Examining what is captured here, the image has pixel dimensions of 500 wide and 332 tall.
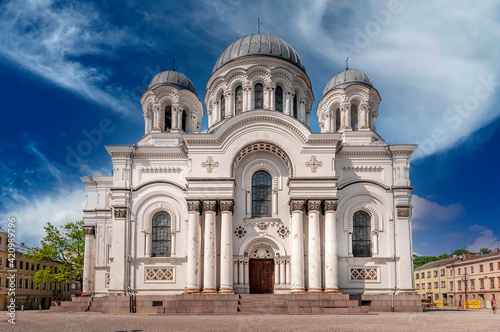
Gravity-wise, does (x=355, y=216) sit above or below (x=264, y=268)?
above

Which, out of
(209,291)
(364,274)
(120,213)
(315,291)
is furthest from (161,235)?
(364,274)

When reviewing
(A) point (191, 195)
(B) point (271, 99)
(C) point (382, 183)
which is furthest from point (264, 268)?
(B) point (271, 99)

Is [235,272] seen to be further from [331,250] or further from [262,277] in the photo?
[331,250]

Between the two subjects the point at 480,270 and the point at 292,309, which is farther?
the point at 480,270

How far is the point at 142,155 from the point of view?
28641 millimetres

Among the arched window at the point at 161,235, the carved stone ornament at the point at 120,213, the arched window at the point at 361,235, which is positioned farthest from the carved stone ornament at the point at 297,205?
the carved stone ornament at the point at 120,213

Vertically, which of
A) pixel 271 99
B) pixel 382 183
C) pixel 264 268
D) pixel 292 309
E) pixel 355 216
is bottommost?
pixel 292 309

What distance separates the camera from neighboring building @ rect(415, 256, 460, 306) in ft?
211

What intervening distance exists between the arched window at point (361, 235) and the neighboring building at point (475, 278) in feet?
100.0

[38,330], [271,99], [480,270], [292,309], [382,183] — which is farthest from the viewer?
[480,270]

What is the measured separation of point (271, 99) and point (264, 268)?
10362 mm

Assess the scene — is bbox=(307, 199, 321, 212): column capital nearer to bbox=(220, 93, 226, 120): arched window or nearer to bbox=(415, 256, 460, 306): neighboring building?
bbox=(220, 93, 226, 120): arched window

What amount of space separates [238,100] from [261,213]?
8.02 metres

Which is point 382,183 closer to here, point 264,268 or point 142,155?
point 264,268
